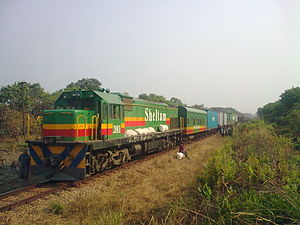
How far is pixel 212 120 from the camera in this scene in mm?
33094

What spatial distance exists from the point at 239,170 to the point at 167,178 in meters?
3.22

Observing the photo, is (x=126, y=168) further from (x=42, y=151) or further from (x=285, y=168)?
(x=285, y=168)

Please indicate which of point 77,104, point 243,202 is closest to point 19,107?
point 77,104

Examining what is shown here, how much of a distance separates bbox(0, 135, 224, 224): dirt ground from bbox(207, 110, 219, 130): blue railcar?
71.5ft

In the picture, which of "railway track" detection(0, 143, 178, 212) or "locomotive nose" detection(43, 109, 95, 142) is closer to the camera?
"railway track" detection(0, 143, 178, 212)

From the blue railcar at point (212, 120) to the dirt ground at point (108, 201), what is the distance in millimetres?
21788

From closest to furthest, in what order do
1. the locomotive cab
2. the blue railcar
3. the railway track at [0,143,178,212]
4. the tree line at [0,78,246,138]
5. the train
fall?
the railway track at [0,143,178,212], the train, the locomotive cab, the tree line at [0,78,246,138], the blue railcar

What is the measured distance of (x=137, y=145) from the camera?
1306 centimetres

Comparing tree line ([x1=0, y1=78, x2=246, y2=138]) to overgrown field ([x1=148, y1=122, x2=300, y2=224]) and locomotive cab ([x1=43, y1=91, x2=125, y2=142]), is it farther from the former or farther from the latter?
overgrown field ([x1=148, y1=122, x2=300, y2=224])

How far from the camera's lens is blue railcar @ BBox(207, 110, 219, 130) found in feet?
102

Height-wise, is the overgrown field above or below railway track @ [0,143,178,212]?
above

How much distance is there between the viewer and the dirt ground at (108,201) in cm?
541

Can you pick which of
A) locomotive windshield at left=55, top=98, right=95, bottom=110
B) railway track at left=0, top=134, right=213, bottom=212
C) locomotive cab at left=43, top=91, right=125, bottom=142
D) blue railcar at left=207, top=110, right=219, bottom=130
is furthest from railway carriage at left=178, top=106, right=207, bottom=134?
railway track at left=0, top=134, right=213, bottom=212

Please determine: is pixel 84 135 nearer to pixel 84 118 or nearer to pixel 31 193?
pixel 84 118
